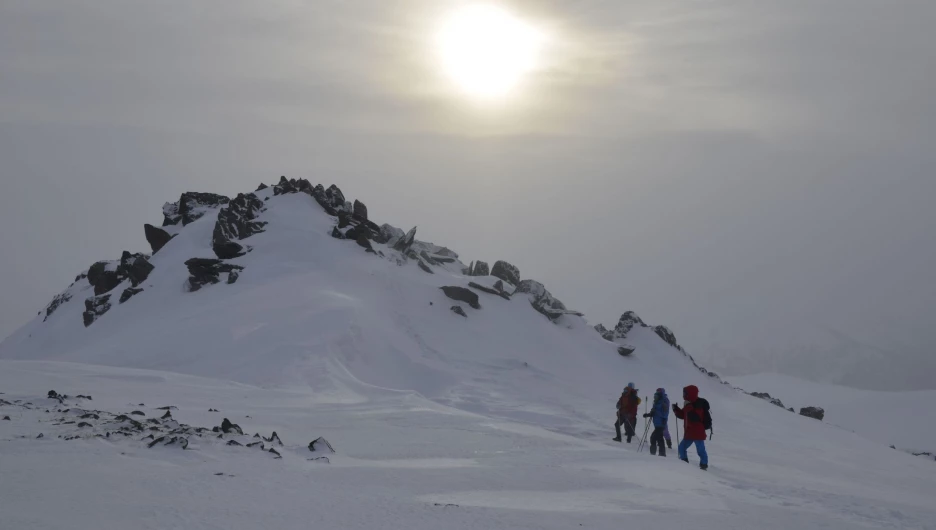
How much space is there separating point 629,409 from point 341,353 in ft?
52.2

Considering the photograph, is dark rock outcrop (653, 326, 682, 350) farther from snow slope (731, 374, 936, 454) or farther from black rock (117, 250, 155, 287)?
black rock (117, 250, 155, 287)

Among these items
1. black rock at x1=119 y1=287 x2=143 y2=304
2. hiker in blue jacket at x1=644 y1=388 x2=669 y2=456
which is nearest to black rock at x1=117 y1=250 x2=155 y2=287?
black rock at x1=119 y1=287 x2=143 y2=304

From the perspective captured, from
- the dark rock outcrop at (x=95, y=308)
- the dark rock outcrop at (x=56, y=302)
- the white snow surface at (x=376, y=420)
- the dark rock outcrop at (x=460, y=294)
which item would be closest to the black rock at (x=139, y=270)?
the white snow surface at (x=376, y=420)

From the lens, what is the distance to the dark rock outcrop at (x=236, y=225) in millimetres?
48222

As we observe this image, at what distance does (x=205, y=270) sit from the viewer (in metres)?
45.7

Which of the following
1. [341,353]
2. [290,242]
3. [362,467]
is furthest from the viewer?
[290,242]

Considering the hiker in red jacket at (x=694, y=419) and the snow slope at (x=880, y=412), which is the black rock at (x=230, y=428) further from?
the snow slope at (x=880, y=412)

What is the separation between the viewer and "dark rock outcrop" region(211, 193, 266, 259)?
158ft

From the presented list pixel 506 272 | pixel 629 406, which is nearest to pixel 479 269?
pixel 506 272

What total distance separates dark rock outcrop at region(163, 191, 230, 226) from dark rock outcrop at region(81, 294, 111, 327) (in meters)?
13.8

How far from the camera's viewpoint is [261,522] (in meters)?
8.01

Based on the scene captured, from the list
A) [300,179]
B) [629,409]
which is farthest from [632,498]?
[300,179]

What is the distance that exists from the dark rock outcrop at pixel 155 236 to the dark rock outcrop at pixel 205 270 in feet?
56.4

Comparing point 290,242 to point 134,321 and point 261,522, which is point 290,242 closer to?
point 134,321
